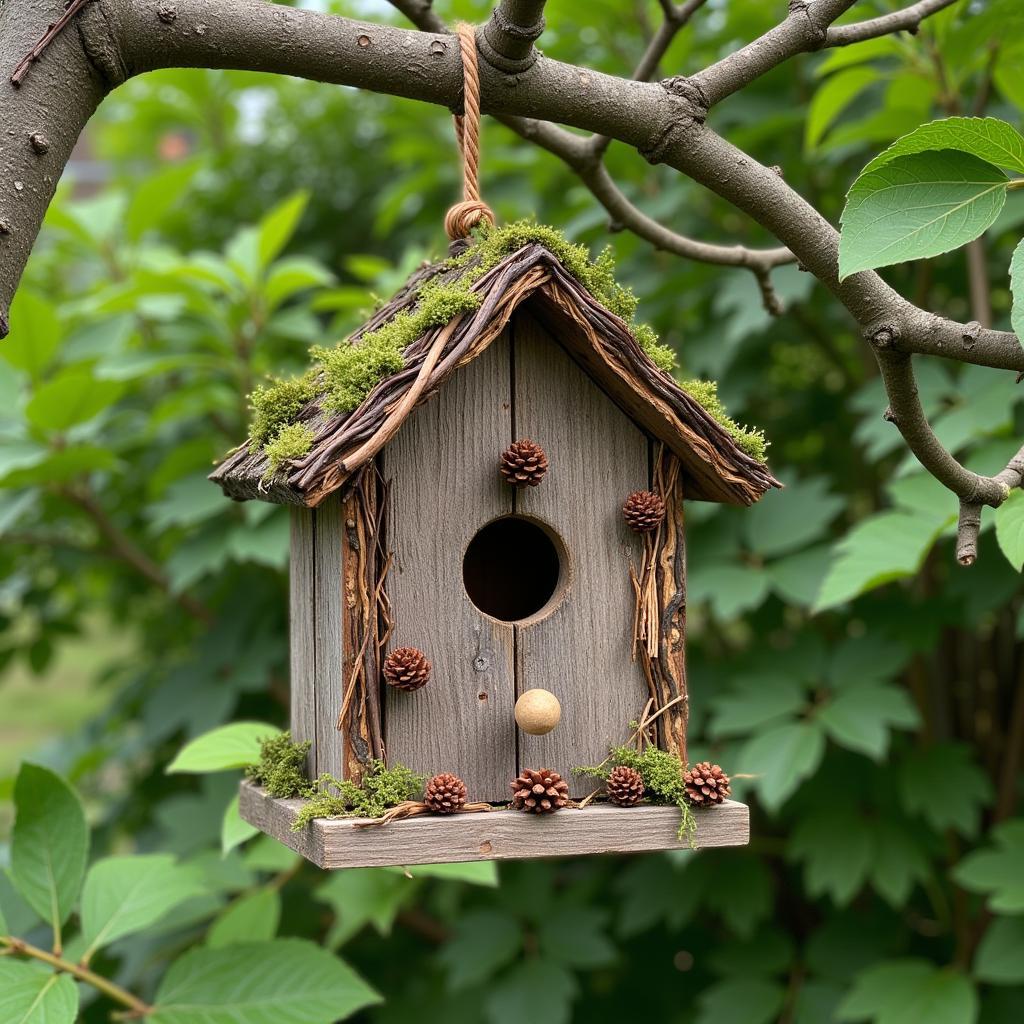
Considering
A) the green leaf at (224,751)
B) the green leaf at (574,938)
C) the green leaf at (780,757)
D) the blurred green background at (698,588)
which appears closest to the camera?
the green leaf at (224,751)

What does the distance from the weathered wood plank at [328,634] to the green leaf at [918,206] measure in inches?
27.7

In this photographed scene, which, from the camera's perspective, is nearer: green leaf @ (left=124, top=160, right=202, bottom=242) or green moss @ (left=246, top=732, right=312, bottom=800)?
green moss @ (left=246, top=732, right=312, bottom=800)

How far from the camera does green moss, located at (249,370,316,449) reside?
1667mm

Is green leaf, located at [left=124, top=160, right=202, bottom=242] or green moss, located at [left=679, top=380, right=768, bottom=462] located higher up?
green leaf, located at [left=124, top=160, right=202, bottom=242]

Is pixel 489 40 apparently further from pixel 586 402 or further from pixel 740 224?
pixel 740 224

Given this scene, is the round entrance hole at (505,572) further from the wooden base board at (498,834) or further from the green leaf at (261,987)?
the green leaf at (261,987)

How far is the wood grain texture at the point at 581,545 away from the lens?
5.42 feet

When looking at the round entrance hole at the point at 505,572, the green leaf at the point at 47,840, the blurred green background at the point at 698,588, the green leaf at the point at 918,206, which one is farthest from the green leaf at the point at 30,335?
the green leaf at the point at 918,206

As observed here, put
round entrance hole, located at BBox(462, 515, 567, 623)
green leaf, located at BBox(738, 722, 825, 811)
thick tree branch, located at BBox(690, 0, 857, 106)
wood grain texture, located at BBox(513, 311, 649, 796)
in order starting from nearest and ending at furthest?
thick tree branch, located at BBox(690, 0, 857, 106)
wood grain texture, located at BBox(513, 311, 649, 796)
round entrance hole, located at BBox(462, 515, 567, 623)
green leaf, located at BBox(738, 722, 825, 811)

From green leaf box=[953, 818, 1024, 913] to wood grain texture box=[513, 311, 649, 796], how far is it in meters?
1.51

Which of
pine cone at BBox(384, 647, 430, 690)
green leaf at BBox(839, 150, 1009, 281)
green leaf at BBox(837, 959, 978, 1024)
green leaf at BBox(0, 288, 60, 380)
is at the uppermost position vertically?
green leaf at BBox(0, 288, 60, 380)

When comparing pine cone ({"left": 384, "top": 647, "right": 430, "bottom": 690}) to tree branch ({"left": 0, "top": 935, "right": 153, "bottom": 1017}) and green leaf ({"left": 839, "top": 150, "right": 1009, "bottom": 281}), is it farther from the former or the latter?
tree branch ({"left": 0, "top": 935, "right": 153, "bottom": 1017})

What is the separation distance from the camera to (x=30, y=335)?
9.55 feet

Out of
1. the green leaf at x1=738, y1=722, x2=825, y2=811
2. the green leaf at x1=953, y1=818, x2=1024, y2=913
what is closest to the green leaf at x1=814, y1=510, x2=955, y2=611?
the green leaf at x1=738, y1=722, x2=825, y2=811
